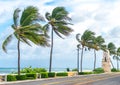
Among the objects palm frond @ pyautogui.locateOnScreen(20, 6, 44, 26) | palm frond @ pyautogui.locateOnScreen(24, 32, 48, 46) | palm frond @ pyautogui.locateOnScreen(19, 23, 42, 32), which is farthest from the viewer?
palm frond @ pyautogui.locateOnScreen(20, 6, 44, 26)

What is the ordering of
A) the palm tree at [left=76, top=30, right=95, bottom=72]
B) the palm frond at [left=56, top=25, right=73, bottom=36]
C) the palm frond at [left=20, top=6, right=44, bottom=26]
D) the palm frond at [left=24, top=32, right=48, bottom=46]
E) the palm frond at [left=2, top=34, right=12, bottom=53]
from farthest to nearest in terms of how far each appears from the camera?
the palm tree at [left=76, top=30, right=95, bottom=72], the palm frond at [left=56, top=25, right=73, bottom=36], the palm frond at [left=20, top=6, right=44, bottom=26], the palm frond at [left=24, top=32, right=48, bottom=46], the palm frond at [left=2, top=34, right=12, bottom=53]

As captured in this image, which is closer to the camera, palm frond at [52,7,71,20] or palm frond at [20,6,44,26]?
palm frond at [20,6,44,26]

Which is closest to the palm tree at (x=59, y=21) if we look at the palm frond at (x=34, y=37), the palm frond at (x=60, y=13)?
the palm frond at (x=60, y=13)

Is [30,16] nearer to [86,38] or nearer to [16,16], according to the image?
[16,16]

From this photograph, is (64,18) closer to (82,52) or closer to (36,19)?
(36,19)

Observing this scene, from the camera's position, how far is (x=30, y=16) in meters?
46.5

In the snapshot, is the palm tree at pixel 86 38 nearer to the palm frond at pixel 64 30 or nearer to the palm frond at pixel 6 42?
the palm frond at pixel 64 30

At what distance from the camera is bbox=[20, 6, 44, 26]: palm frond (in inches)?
1832

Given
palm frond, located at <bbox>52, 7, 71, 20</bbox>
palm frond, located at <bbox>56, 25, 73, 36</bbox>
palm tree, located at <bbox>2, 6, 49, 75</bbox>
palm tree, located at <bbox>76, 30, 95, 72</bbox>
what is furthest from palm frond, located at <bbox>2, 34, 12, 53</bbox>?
palm tree, located at <bbox>76, 30, 95, 72</bbox>

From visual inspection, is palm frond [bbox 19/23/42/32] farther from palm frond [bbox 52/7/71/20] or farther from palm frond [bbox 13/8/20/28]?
palm frond [bbox 52/7/71/20]

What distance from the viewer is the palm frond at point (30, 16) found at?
4653cm

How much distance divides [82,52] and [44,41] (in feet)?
119

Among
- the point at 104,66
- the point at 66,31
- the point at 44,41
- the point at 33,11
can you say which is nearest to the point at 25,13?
the point at 33,11

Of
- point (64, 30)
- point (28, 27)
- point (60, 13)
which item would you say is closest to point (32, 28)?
point (28, 27)
